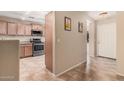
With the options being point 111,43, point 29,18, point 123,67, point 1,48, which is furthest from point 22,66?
point 123,67

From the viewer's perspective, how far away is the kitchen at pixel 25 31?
1601mm

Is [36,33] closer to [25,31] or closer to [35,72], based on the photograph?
[25,31]

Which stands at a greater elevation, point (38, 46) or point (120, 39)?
point (120, 39)

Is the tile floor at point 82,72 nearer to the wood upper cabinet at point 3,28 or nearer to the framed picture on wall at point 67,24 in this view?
the wood upper cabinet at point 3,28

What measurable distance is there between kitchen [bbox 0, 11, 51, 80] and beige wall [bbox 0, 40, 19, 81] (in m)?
0.09

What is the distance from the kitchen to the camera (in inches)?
63.0

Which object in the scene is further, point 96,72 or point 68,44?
point 68,44

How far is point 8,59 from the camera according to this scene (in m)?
1.52

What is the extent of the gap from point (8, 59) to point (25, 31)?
654 mm

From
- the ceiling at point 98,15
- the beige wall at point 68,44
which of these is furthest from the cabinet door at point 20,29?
the ceiling at point 98,15

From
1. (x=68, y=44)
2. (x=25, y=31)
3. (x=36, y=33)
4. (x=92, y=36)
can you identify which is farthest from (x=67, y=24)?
(x=25, y=31)

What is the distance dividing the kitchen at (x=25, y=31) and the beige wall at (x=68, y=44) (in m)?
0.32

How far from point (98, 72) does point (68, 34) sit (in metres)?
0.80
